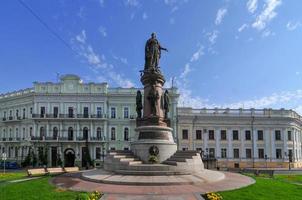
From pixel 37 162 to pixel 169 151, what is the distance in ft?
125

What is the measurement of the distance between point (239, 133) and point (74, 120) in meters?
30.1

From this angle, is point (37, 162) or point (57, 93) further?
point (57, 93)

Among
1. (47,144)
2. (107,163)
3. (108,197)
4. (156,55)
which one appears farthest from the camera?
(47,144)

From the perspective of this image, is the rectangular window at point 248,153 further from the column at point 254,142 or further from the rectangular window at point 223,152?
the rectangular window at point 223,152

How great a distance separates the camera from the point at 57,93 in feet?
195

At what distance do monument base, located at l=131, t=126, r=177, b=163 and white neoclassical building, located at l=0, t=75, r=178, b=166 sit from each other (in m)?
37.0

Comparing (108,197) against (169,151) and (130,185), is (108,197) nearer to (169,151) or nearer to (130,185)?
(130,185)

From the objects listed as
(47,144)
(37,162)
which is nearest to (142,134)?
(37,162)

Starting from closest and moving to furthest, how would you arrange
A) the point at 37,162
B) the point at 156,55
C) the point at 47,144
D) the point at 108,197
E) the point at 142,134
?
the point at 108,197, the point at 142,134, the point at 156,55, the point at 37,162, the point at 47,144

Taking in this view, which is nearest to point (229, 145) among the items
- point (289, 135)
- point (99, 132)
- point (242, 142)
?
point (242, 142)

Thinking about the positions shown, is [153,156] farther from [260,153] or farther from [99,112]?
[260,153]

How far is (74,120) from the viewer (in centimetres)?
5928

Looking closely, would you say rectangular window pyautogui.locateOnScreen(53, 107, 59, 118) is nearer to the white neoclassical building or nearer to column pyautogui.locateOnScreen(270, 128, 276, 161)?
the white neoclassical building

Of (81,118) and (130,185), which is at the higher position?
(81,118)
